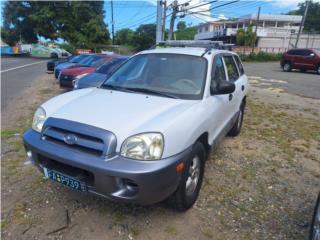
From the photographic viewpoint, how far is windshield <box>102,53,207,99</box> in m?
3.25

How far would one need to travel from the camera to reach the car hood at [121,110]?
2.38 m

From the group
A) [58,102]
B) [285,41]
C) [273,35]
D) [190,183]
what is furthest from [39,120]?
[285,41]

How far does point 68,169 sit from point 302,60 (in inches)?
857

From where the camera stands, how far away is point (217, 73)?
3.69m

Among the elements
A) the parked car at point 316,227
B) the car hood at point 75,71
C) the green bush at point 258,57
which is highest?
the car hood at point 75,71

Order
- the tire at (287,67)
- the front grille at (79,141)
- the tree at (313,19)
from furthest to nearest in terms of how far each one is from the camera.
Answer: the tree at (313,19), the tire at (287,67), the front grille at (79,141)

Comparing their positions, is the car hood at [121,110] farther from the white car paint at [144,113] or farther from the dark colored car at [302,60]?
the dark colored car at [302,60]

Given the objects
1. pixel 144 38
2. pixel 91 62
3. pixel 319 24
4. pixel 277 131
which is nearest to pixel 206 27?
pixel 144 38

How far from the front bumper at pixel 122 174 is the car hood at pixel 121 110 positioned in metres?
0.22

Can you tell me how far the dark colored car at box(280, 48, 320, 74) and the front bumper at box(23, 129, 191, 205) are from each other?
2092 cm

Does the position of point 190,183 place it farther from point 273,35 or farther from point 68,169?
point 273,35

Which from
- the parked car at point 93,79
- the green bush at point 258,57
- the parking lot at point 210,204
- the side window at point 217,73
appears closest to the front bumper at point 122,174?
the parking lot at point 210,204

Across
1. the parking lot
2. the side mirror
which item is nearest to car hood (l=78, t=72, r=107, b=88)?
the parking lot

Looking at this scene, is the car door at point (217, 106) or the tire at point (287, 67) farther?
the tire at point (287, 67)
